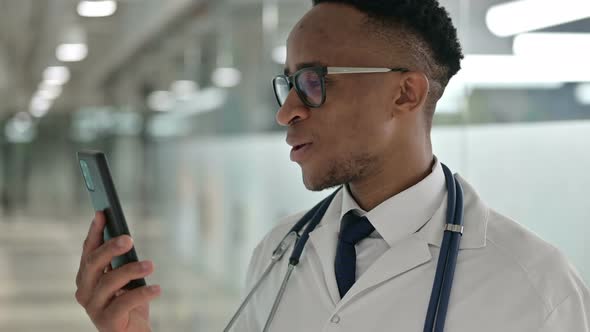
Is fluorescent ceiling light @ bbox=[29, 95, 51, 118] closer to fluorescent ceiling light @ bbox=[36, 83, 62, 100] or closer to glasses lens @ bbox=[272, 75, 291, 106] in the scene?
fluorescent ceiling light @ bbox=[36, 83, 62, 100]

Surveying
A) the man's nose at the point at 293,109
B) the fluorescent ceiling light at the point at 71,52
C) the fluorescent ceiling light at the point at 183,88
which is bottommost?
the man's nose at the point at 293,109

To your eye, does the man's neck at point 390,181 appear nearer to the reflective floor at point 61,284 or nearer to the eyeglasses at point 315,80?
the eyeglasses at point 315,80

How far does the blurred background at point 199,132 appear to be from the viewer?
206 cm

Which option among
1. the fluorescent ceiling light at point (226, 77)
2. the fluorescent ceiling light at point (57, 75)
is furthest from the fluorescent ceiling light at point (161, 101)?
the fluorescent ceiling light at point (226, 77)

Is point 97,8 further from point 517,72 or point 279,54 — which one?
point 517,72

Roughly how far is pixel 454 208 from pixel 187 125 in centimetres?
564

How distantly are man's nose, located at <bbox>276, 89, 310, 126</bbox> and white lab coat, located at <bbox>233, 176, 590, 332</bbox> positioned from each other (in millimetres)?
240

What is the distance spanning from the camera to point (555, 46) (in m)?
2.01

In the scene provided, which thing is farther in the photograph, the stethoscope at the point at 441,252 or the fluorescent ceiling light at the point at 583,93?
the fluorescent ceiling light at the point at 583,93

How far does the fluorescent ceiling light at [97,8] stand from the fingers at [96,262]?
5.66 metres

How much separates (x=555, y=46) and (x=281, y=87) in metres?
0.79

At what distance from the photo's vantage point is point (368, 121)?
1.58 m

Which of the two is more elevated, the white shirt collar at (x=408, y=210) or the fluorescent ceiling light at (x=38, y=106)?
the fluorescent ceiling light at (x=38, y=106)

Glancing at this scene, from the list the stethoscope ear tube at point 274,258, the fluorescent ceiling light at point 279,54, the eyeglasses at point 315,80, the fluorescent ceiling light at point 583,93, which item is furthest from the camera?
the fluorescent ceiling light at point 279,54
